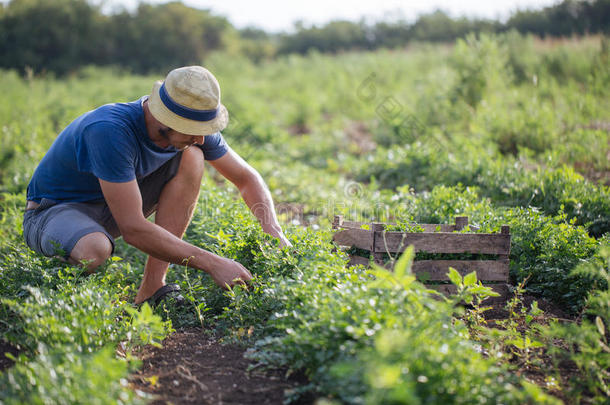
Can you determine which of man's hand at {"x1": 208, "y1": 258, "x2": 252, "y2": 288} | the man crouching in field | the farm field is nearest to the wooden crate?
the farm field

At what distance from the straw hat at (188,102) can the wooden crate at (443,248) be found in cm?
118

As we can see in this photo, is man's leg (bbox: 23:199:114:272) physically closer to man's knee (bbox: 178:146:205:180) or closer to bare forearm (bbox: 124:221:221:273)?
bare forearm (bbox: 124:221:221:273)

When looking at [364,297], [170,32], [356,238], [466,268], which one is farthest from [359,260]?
[170,32]

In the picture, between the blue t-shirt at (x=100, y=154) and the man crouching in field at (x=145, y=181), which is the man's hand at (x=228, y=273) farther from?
the blue t-shirt at (x=100, y=154)

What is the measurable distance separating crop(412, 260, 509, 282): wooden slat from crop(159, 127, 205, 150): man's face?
1559mm

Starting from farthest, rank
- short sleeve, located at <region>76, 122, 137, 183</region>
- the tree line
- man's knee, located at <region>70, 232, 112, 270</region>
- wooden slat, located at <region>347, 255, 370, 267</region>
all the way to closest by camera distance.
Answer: the tree line, wooden slat, located at <region>347, 255, 370, 267</region>, man's knee, located at <region>70, 232, 112, 270</region>, short sleeve, located at <region>76, 122, 137, 183</region>

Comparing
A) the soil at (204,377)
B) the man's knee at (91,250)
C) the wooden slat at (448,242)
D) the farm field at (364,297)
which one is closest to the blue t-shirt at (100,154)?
the man's knee at (91,250)

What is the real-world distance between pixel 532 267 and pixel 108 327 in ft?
8.69

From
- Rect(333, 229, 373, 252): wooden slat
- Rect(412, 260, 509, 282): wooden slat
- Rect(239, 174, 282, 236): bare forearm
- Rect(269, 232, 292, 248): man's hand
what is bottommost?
Rect(412, 260, 509, 282): wooden slat

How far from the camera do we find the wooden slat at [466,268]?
2.95 meters

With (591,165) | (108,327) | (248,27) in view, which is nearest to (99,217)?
(108,327)

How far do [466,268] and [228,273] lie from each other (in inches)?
59.5

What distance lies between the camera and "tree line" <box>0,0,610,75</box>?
20.9 metres

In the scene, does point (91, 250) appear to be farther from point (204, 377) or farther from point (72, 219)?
point (204, 377)
